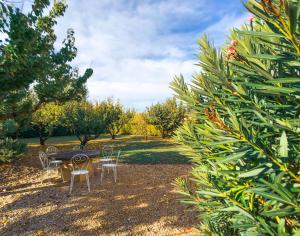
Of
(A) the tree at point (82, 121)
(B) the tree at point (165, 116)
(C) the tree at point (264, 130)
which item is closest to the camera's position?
(C) the tree at point (264, 130)

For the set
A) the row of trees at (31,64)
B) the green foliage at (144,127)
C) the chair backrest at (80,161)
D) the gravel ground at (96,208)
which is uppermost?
the row of trees at (31,64)

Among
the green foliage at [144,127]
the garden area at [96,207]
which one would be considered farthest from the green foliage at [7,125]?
the green foliage at [144,127]

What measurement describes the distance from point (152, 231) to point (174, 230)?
1.28 feet

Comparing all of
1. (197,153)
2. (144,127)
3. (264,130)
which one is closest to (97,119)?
(144,127)

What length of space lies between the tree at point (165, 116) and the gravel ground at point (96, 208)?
528 inches

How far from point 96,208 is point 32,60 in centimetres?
389

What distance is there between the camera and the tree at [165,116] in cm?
2123

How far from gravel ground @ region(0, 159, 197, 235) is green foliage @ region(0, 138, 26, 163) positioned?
2.12 meters

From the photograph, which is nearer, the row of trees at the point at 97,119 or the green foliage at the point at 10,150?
the green foliage at the point at 10,150

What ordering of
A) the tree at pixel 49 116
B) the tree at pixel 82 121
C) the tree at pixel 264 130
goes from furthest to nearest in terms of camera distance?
the tree at pixel 49 116
the tree at pixel 82 121
the tree at pixel 264 130

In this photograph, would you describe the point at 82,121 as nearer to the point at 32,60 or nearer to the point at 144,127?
the point at 144,127

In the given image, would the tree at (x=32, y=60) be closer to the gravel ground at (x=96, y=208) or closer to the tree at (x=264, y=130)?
the gravel ground at (x=96, y=208)

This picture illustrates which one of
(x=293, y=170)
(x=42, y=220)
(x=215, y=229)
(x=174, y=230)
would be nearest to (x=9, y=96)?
(x=42, y=220)

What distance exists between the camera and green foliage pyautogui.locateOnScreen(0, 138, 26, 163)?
32.3 feet
